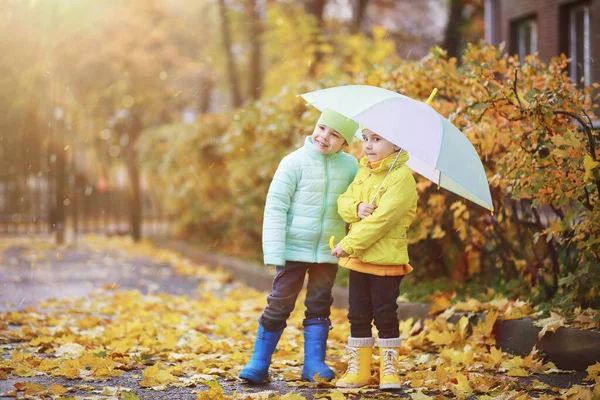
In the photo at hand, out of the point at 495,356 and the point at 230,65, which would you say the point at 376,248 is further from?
the point at 230,65

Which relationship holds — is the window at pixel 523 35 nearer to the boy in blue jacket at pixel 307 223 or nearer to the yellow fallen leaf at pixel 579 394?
the boy in blue jacket at pixel 307 223

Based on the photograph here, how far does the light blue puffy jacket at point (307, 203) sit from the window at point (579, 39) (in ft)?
27.2

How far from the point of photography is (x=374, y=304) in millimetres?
4582

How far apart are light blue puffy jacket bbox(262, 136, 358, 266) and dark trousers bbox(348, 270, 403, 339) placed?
0.23 meters

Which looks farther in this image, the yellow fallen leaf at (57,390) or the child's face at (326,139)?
the child's face at (326,139)

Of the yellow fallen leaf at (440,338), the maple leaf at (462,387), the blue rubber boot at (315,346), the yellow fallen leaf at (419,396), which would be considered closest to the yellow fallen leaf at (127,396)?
the blue rubber boot at (315,346)

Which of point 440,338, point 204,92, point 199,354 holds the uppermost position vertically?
point 204,92

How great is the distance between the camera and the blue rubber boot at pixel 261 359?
4.71 metres

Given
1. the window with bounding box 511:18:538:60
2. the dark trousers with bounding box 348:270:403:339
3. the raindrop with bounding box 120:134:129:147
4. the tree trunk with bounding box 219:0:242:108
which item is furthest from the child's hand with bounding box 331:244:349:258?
the raindrop with bounding box 120:134:129:147

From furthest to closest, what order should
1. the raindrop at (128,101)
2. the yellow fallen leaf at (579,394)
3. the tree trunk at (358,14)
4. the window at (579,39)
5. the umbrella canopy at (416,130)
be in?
the tree trunk at (358,14) → the raindrop at (128,101) → the window at (579,39) → the umbrella canopy at (416,130) → the yellow fallen leaf at (579,394)

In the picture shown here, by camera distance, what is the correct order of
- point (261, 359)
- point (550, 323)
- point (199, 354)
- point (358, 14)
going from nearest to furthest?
point (261, 359)
point (550, 323)
point (199, 354)
point (358, 14)

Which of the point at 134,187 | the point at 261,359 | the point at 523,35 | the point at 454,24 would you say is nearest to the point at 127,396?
the point at 261,359

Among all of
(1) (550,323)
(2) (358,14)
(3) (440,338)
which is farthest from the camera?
(2) (358,14)

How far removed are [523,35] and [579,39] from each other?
168 centimetres
